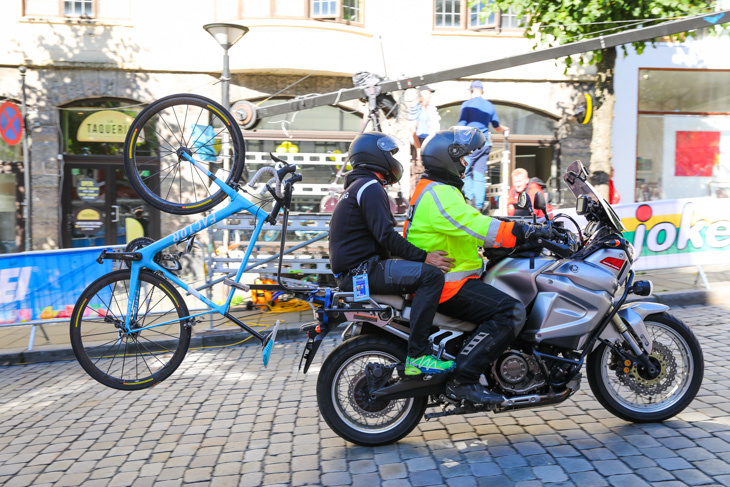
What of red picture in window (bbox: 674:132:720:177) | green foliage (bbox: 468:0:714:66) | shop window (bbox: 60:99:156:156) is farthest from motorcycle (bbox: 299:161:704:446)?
red picture in window (bbox: 674:132:720:177)

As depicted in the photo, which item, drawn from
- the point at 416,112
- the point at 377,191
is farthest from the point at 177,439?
the point at 416,112

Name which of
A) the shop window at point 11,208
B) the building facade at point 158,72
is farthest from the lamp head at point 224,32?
the shop window at point 11,208

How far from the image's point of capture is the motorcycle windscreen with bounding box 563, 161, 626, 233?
4.02 metres

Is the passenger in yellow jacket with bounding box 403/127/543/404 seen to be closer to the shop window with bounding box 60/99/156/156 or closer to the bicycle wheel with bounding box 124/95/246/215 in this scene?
the bicycle wheel with bounding box 124/95/246/215

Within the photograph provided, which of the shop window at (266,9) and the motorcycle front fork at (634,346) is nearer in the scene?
the motorcycle front fork at (634,346)

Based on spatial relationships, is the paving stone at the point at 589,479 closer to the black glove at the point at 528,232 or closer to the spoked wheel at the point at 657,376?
the spoked wheel at the point at 657,376

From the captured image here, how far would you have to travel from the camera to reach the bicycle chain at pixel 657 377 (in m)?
4.05

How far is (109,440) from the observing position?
14.3 feet

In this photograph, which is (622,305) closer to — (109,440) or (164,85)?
(109,440)

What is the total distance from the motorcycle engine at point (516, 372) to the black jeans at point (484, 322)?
0.12 m

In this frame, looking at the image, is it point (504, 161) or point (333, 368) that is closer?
point (333, 368)

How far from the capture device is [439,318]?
3896 millimetres

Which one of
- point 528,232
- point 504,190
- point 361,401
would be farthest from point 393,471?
point 504,190

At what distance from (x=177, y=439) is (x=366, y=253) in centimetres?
187
